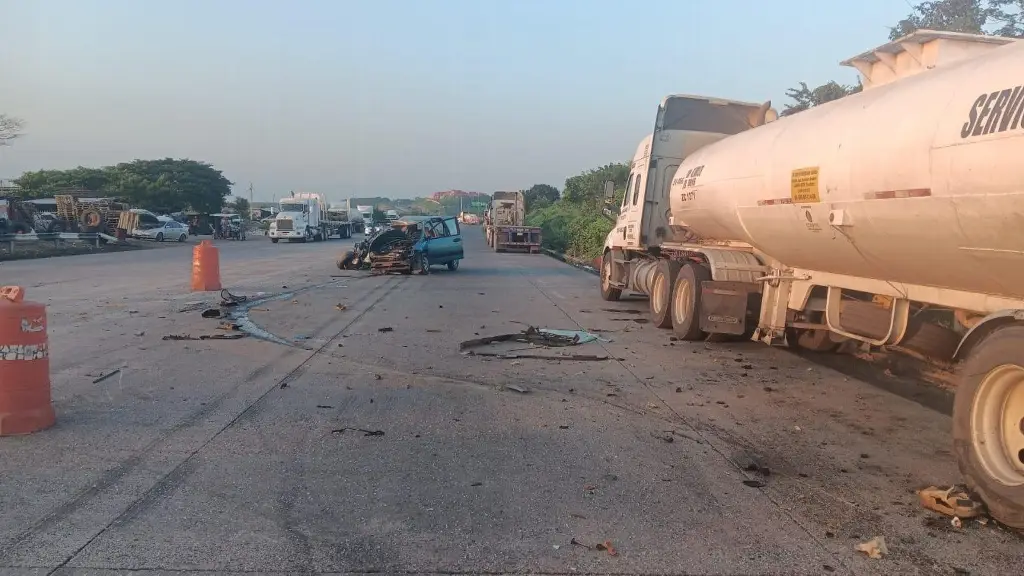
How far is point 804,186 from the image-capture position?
7.91 metres

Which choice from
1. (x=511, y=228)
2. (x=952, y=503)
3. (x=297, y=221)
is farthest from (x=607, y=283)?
(x=297, y=221)

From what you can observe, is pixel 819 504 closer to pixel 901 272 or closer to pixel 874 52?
pixel 901 272

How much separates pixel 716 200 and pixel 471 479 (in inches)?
259

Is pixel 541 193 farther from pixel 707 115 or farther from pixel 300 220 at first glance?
pixel 707 115

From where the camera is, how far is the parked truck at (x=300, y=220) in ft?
169

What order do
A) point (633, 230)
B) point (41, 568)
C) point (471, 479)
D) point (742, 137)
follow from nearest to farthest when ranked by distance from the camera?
point (41, 568), point (471, 479), point (742, 137), point (633, 230)

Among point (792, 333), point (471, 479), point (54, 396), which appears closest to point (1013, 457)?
point (471, 479)

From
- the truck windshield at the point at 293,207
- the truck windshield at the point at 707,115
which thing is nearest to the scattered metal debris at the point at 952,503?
the truck windshield at the point at 707,115

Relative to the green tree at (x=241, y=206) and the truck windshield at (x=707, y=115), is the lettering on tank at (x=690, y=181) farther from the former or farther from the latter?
the green tree at (x=241, y=206)

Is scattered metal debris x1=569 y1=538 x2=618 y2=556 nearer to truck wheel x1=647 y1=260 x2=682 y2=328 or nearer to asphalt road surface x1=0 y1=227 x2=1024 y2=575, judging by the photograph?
asphalt road surface x1=0 y1=227 x2=1024 y2=575

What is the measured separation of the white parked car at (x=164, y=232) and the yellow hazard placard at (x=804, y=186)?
148ft

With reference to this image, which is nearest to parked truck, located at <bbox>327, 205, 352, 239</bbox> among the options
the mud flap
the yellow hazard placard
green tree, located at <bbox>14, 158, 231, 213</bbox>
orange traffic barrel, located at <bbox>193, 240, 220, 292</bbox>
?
green tree, located at <bbox>14, 158, 231, 213</bbox>

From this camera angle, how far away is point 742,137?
10352 mm

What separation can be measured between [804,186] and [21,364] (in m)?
7.18
